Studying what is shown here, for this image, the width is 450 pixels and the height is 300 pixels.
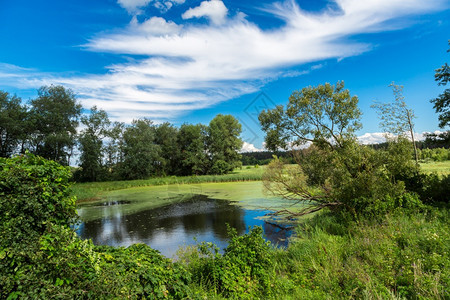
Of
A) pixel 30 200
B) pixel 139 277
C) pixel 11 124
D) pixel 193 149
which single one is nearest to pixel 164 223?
pixel 139 277

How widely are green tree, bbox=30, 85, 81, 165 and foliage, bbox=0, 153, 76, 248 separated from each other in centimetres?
3086

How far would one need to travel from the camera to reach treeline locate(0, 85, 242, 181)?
2919 centimetres

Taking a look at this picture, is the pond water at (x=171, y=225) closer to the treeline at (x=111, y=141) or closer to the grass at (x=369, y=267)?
the grass at (x=369, y=267)

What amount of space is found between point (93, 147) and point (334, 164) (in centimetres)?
3357

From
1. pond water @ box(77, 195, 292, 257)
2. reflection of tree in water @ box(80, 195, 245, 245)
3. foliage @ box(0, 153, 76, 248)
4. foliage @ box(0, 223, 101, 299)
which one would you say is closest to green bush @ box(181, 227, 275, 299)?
pond water @ box(77, 195, 292, 257)

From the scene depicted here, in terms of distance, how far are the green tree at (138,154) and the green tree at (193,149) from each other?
540 centimetres

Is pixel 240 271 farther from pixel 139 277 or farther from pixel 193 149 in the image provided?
pixel 193 149

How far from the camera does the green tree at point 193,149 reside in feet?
139

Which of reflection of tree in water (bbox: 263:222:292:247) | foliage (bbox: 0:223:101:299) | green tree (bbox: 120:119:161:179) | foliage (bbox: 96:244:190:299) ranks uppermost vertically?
green tree (bbox: 120:119:161:179)

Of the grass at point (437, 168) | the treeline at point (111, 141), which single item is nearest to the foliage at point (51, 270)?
the grass at point (437, 168)

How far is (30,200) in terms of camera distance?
111 inches

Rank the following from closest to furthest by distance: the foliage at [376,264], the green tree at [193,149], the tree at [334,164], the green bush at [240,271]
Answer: the foliage at [376,264] < the green bush at [240,271] < the tree at [334,164] < the green tree at [193,149]

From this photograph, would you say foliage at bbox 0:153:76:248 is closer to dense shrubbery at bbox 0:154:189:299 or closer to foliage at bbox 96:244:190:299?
dense shrubbery at bbox 0:154:189:299

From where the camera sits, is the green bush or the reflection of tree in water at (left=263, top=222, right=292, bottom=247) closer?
the green bush
